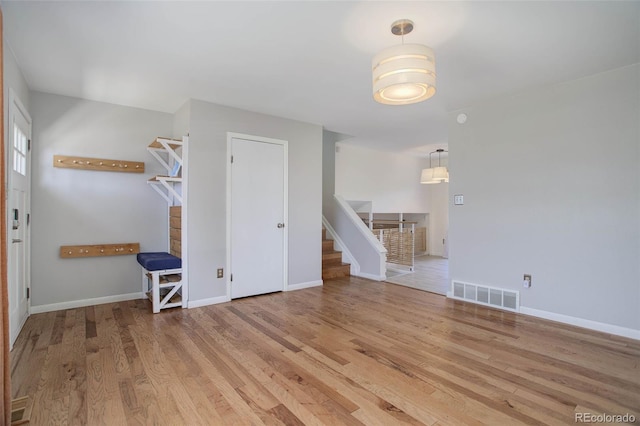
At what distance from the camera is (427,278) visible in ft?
16.9

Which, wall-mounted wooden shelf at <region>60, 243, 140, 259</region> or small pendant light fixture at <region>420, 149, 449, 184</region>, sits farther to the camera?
small pendant light fixture at <region>420, 149, 449, 184</region>

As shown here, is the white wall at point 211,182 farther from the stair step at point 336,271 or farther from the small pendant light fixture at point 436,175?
the small pendant light fixture at point 436,175

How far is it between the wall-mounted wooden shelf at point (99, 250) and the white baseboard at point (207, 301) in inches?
41.0

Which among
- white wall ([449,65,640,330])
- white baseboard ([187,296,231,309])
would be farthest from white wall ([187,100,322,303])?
white wall ([449,65,640,330])

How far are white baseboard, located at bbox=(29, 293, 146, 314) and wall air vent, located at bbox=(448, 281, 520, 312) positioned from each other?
155 inches

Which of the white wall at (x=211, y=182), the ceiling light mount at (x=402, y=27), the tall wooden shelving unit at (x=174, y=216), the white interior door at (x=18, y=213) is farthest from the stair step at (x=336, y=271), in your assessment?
the ceiling light mount at (x=402, y=27)

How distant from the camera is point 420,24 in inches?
83.0

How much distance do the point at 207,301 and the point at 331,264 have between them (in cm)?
225

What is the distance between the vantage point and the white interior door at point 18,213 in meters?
2.54

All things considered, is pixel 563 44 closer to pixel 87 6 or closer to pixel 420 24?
pixel 420 24

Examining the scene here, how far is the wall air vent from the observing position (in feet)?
11.2

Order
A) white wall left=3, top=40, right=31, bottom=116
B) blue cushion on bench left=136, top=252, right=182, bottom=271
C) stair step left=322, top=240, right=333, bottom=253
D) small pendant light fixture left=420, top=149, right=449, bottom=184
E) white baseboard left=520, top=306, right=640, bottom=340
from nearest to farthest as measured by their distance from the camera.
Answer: white wall left=3, top=40, right=31, bottom=116 → white baseboard left=520, top=306, right=640, bottom=340 → blue cushion on bench left=136, top=252, right=182, bottom=271 → stair step left=322, top=240, right=333, bottom=253 → small pendant light fixture left=420, top=149, right=449, bottom=184

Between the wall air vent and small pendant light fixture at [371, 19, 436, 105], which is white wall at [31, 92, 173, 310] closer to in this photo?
small pendant light fixture at [371, 19, 436, 105]

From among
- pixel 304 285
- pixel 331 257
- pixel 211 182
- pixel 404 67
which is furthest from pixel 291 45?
pixel 331 257
